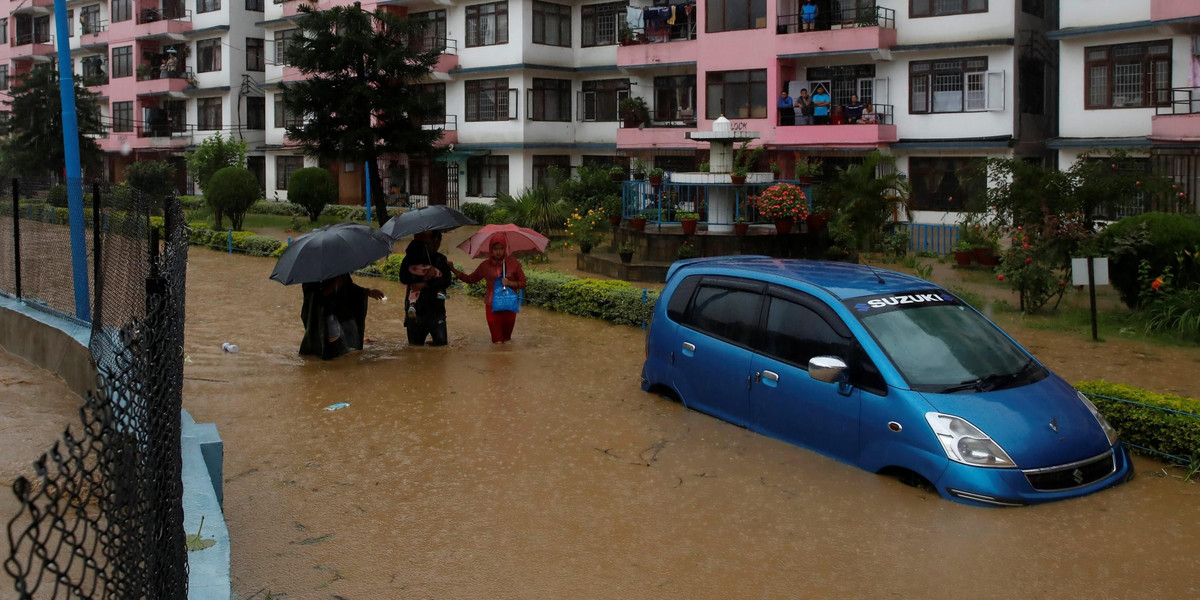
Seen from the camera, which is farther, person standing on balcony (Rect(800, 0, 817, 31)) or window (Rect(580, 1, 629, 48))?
window (Rect(580, 1, 629, 48))

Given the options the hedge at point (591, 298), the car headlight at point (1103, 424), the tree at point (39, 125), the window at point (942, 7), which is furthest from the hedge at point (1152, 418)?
the tree at point (39, 125)

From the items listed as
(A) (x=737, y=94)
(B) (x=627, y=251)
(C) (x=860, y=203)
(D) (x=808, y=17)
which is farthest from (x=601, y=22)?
(B) (x=627, y=251)

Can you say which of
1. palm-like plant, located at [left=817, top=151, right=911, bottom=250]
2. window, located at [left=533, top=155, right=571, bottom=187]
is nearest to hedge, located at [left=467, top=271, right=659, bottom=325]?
palm-like plant, located at [left=817, top=151, right=911, bottom=250]

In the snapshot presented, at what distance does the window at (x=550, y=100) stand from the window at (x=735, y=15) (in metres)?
7.41

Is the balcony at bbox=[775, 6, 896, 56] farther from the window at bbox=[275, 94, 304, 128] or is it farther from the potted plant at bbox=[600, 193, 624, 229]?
the window at bbox=[275, 94, 304, 128]

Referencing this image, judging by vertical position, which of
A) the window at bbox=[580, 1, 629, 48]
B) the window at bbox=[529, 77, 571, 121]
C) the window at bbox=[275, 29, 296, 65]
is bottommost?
the window at bbox=[529, 77, 571, 121]

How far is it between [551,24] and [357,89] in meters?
9.64

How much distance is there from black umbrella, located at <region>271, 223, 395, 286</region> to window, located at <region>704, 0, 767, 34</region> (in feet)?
69.5

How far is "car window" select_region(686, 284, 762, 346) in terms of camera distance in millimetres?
9578

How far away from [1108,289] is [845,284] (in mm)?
13376

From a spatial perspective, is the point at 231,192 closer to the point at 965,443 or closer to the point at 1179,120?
the point at 1179,120

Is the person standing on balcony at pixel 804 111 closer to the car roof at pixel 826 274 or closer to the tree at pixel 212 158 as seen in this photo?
the car roof at pixel 826 274

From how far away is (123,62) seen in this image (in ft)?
181

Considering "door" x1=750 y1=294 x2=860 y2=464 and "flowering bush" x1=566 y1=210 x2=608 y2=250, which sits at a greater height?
"flowering bush" x1=566 y1=210 x2=608 y2=250
